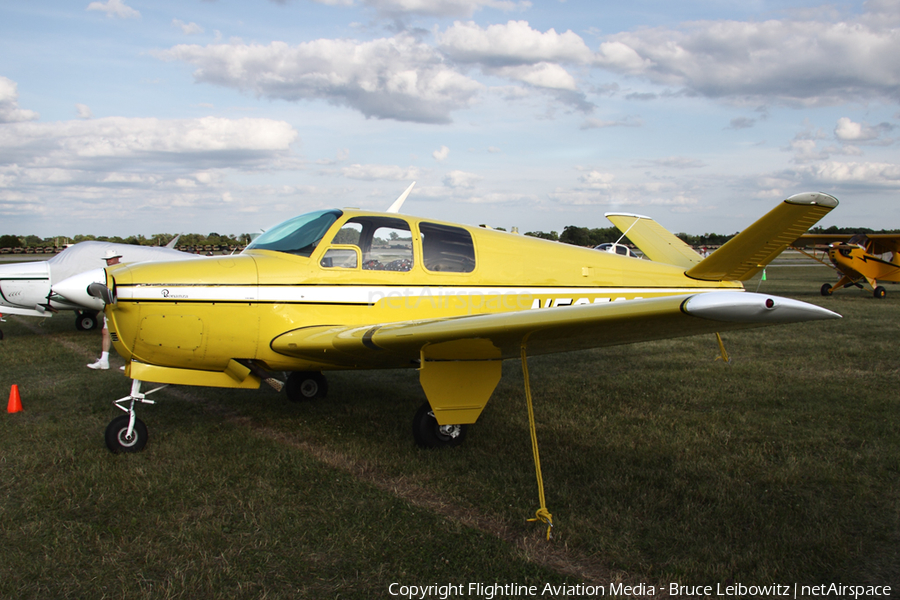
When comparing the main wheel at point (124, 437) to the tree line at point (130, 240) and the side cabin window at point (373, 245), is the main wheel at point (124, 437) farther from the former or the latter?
the tree line at point (130, 240)

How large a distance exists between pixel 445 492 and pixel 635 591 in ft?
4.73

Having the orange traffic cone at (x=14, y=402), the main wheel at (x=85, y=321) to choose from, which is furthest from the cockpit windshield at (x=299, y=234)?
the main wheel at (x=85, y=321)

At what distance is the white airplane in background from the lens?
10.9 m

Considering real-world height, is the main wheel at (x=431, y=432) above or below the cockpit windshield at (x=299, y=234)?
below

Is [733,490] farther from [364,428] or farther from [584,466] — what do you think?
[364,428]

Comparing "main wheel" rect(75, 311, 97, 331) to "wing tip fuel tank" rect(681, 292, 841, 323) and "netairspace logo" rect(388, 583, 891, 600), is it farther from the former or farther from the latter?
"wing tip fuel tank" rect(681, 292, 841, 323)

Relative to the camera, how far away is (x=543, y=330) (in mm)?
3090

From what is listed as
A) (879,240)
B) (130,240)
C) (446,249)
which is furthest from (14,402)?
(130,240)

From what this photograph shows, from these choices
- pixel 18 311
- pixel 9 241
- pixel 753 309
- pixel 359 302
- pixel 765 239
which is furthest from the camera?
pixel 9 241

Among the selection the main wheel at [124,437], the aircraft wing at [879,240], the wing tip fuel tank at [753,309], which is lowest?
the main wheel at [124,437]

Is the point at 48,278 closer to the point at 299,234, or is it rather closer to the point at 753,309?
the point at 299,234

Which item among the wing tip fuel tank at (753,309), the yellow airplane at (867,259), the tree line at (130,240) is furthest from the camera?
the tree line at (130,240)

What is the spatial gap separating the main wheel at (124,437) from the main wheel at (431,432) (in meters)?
2.32

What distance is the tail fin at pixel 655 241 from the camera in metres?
7.46
